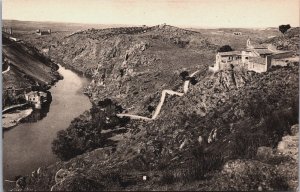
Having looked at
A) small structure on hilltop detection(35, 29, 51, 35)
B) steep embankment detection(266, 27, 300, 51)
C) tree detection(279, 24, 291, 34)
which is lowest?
steep embankment detection(266, 27, 300, 51)

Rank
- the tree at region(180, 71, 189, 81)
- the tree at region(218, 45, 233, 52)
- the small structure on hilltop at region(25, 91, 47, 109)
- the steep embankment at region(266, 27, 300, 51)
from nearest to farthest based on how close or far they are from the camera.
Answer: the steep embankment at region(266, 27, 300, 51) < the small structure on hilltop at region(25, 91, 47, 109) < the tree at region(218, 45, 233, 52) < the tree at region(180, 71, 189, 81)

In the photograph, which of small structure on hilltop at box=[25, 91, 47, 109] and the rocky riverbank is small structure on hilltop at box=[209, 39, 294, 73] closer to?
small structure on hilltop at box=[25, 91, 47, 109]

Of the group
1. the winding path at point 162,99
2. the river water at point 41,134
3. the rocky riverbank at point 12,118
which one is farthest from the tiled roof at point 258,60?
the rocky riverbank at point 12,118

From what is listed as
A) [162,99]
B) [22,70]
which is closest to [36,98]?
[22,70]

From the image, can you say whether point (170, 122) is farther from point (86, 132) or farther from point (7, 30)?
point (7, 30)

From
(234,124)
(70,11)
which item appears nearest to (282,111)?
(234,124)

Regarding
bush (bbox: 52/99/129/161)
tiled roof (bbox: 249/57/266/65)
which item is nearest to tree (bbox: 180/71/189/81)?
tiled roof (bbox: 249/57/266/65)

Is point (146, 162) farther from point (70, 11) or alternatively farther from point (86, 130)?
point (70, 11)

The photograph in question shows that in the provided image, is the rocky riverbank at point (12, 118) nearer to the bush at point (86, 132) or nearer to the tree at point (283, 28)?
the bush at point (86, 132)
